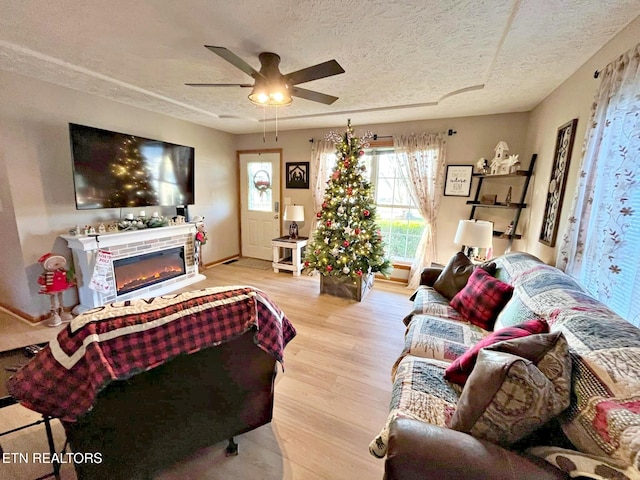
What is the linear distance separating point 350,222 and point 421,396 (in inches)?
95.0

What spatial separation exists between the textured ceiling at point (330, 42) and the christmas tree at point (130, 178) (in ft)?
1.97

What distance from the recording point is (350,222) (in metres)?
3.47

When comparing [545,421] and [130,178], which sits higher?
[130,178]

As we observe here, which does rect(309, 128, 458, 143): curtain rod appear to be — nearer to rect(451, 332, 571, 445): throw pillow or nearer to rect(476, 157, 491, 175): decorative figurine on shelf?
rect(476, 157, 491, 175): decorative figurine on shelf

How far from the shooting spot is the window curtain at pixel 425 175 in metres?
3.71

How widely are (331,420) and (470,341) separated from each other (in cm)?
105

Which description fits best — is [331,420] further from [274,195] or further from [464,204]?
[274,195]

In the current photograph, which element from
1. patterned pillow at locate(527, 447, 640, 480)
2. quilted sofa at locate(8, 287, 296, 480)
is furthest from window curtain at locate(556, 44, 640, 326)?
quilted sofa at locate(8, 287, 296, 480)

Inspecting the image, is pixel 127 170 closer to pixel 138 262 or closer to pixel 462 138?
pixel 138 262

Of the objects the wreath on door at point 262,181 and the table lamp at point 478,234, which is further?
the wreath on door at point 262,181

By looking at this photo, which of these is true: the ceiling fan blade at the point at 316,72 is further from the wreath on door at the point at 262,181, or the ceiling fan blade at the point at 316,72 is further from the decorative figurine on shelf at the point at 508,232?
the wreath on door at the point at 262,181

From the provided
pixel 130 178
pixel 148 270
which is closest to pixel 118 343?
pixel 130 178

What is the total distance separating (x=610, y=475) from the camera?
2.17ft

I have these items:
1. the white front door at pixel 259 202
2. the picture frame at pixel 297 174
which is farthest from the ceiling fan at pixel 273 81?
the white front door at pixel 259 202
